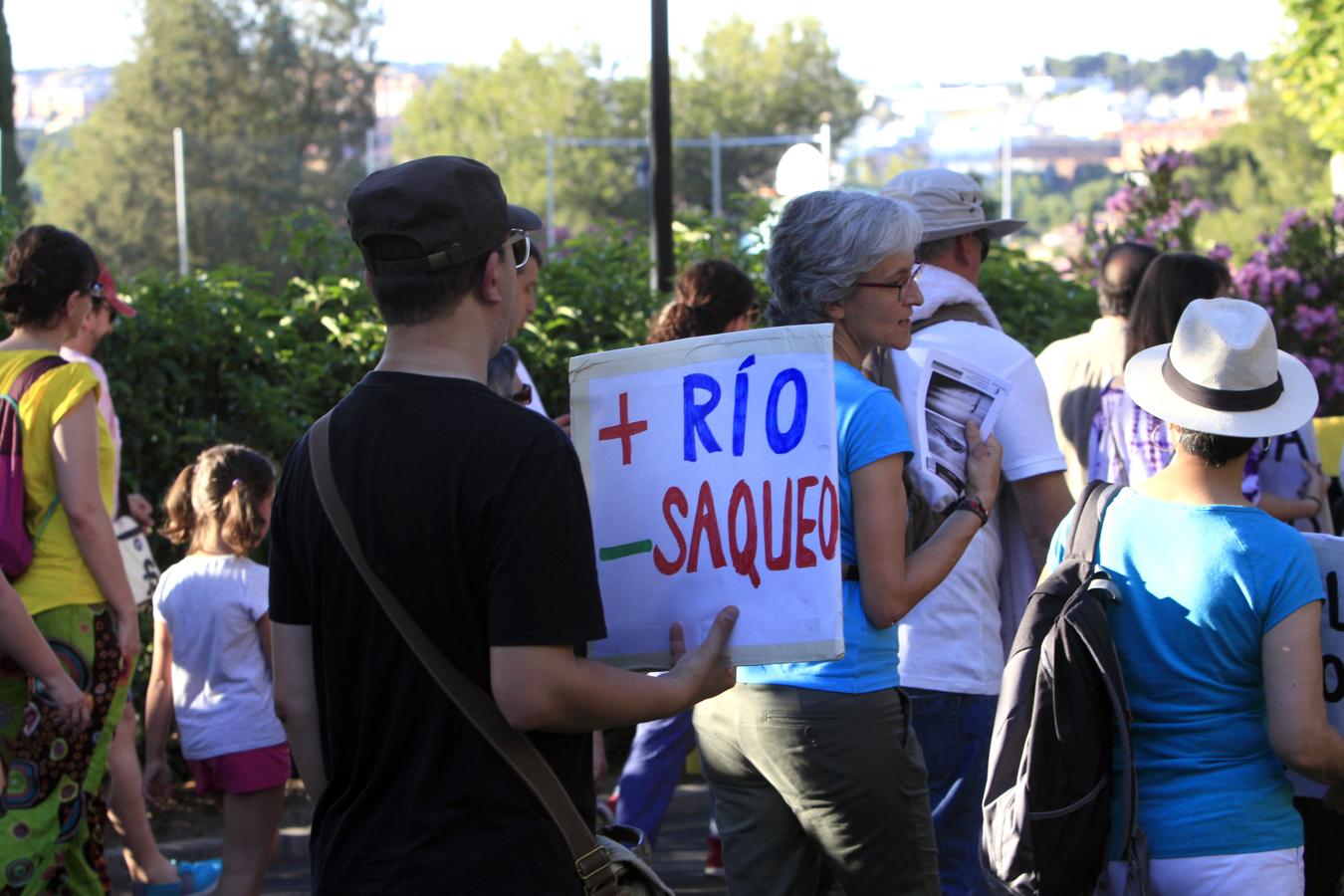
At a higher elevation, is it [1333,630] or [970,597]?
[1333,630]

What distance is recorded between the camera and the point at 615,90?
83062 millimetres

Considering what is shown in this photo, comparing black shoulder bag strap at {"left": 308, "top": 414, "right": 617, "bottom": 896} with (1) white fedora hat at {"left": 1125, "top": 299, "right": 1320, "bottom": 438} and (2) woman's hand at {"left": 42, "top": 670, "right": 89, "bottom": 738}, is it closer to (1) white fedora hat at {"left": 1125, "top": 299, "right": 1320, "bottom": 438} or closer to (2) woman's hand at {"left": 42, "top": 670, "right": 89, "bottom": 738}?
(1) white fedora hat at {"left": 1125, "top": 299, "right": 1320, "bottom": 438}

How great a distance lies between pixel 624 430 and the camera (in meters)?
2.45

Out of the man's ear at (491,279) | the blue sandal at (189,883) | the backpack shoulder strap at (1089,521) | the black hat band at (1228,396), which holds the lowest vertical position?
the blue sandal at (189,883)

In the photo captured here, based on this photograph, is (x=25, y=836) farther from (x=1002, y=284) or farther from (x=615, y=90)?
(x=615, y=90)

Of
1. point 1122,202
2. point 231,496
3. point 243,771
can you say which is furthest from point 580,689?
point 1122,202

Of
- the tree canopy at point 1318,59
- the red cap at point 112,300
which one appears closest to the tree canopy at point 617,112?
the tree canopy at point 1318,59

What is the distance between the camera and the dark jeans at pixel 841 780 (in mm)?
2934

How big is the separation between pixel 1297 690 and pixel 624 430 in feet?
4.05

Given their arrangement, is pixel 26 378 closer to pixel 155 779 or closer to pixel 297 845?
pixel 155 779

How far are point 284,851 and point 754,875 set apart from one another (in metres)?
3.48

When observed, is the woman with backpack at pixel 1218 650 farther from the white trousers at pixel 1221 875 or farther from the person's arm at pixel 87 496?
the person's arm at pixel 87 496

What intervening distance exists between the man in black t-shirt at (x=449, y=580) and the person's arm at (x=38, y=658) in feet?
5.44

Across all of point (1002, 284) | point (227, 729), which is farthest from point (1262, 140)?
point (227, 729)
